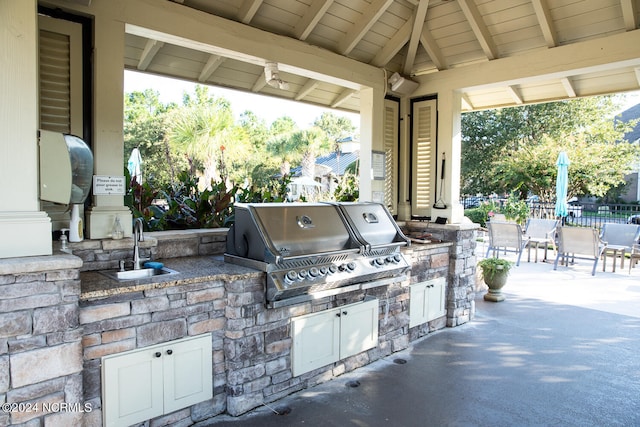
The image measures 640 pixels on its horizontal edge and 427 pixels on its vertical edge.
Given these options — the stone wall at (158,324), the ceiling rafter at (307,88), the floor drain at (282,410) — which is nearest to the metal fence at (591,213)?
the ceiling rafter at (307,88)

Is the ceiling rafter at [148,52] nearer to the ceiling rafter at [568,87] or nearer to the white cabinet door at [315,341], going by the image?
the white cabinet door at [315,341]

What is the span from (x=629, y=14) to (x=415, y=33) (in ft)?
6.11

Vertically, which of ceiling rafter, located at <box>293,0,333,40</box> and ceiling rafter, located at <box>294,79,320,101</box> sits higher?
ceiling rafter, located at <box>293,0,333,40</box>

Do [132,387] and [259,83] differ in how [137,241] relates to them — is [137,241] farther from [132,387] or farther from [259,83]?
[259,83]

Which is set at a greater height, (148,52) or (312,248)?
(148,52)

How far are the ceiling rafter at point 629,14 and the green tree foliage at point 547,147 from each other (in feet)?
27.4

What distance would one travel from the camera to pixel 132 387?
239 centimetres

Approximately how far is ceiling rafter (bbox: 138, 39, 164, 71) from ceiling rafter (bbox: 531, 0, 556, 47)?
3.34 m

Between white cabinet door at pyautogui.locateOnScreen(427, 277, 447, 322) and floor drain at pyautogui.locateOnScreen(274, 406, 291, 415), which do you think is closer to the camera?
floor drain at pyautogui.locateOnScreen(274, 406, 291, 415)

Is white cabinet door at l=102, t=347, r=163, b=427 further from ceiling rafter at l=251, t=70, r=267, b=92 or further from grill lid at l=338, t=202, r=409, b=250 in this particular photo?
ceiling rafter at l=251, t=70, r=267, b=92

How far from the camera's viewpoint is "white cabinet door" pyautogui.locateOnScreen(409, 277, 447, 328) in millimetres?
4152

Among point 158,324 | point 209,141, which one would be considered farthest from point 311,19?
point 209,141

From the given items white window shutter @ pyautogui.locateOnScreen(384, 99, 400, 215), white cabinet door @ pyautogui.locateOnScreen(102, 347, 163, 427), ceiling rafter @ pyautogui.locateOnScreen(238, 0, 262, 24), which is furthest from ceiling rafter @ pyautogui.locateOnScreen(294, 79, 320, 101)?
white cabinet door @ pyautogui.locateOnScreen(102, 347, 163, 427)

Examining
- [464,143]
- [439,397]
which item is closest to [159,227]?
[439,397]
